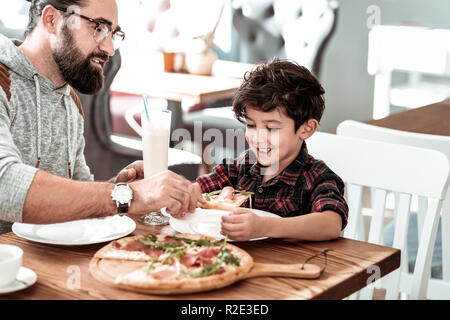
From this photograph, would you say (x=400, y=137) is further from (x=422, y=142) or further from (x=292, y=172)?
(x=292, y=172)

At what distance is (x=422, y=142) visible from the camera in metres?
1.84

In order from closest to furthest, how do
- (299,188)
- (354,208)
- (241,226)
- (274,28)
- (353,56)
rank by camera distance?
(241,226), (299,188), (354,208), (274,28), (353,56)

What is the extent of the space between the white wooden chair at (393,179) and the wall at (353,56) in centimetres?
369

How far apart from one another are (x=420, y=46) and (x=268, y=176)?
3432mm

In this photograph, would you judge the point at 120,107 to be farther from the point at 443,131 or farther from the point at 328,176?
the point at 328,176

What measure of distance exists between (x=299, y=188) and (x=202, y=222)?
303 millimetres

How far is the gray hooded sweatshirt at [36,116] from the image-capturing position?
178cm

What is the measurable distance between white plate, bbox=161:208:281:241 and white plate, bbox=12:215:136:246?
0.36 ft

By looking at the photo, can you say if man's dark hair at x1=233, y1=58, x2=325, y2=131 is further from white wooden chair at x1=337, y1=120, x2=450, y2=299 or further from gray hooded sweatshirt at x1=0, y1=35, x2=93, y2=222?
gray hooded sweatshirt at x1=0, y1=35, x2=93, y2=222

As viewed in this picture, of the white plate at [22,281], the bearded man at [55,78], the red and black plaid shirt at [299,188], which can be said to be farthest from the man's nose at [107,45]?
the white plate at [22,281]

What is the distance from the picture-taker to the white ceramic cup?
3.56ft

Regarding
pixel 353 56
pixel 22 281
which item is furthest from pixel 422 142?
pixel 353 56

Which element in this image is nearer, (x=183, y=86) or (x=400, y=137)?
(x=400, y=137)

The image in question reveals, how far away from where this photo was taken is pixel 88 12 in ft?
6.17
